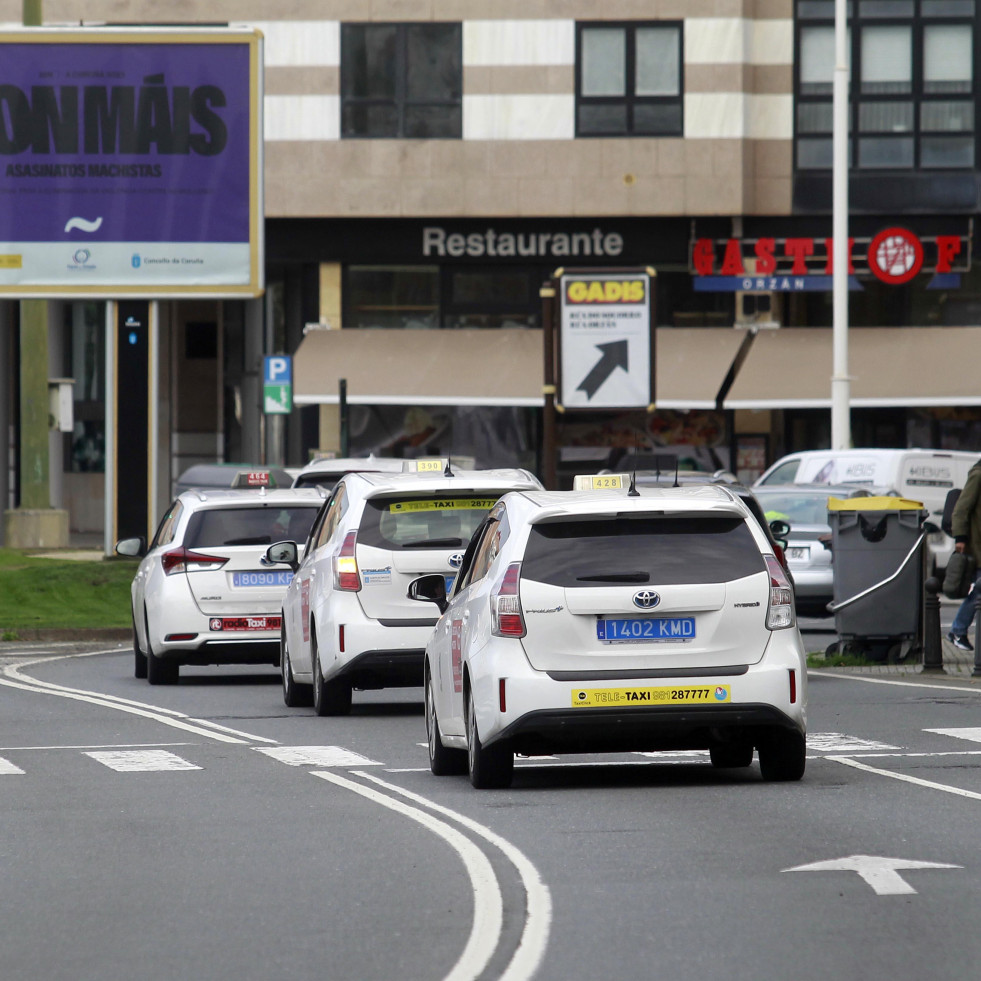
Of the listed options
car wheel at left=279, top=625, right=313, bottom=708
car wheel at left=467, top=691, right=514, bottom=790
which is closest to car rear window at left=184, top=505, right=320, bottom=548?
car wheel at left=279, top=625, right=313, bottom=708

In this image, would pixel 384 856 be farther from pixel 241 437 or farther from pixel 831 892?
pixel 241 437

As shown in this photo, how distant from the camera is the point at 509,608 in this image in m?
10.6

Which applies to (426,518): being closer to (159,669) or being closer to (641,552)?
(159,669)

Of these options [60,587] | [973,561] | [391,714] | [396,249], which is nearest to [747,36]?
[396,249]

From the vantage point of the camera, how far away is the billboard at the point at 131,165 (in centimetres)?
3175

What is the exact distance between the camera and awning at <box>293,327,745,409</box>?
38.6 m

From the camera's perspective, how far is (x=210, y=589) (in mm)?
18594

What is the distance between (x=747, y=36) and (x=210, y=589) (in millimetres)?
23912

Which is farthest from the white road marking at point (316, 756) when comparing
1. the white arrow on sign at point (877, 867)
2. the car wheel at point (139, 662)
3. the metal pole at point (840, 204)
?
the metal pole at point (840, 204)

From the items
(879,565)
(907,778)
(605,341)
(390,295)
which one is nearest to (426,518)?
(907,778)

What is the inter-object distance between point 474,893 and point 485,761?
3029 millimetres

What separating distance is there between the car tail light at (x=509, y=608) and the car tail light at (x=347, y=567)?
14.6ft

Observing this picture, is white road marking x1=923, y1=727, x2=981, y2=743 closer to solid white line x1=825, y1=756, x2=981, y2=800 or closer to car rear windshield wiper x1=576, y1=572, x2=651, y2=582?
solid white line x1=825, y1=756, x2=981, y2=800

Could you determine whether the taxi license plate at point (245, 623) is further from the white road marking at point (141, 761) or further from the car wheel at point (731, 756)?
the car wheel at point (731, 756)
